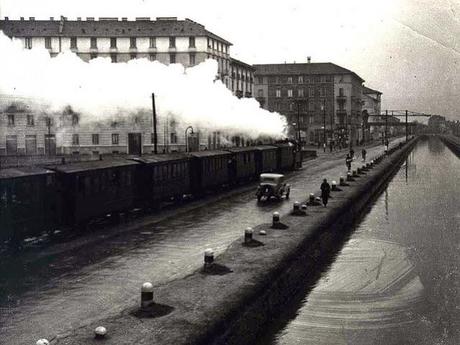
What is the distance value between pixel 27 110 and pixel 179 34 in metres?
29.5

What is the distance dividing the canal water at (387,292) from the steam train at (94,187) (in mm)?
10743

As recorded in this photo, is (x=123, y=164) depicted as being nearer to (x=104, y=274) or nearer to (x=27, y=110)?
(x=104, y=274)

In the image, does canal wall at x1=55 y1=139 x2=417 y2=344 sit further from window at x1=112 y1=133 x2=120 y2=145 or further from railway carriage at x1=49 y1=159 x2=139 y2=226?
window at x1=112 y1=133 x2=120 y2=145

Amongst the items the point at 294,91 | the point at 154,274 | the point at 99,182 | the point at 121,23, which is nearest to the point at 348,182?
the point at 99,182

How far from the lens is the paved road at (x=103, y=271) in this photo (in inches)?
532

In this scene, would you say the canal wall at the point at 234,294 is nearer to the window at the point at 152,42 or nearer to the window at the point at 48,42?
the window at the point at 152,42

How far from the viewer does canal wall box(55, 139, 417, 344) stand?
39.7ft

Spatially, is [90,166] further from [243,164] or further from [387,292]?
[243,164]

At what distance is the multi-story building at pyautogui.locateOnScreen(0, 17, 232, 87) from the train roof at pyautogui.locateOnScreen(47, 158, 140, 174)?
60.4m

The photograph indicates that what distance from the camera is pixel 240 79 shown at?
103m

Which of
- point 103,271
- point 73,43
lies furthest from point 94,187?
point 73,43

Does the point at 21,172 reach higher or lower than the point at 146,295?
higher

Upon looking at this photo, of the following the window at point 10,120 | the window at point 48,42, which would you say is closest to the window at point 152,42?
the window at point 48,42

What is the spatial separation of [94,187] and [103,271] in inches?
312
